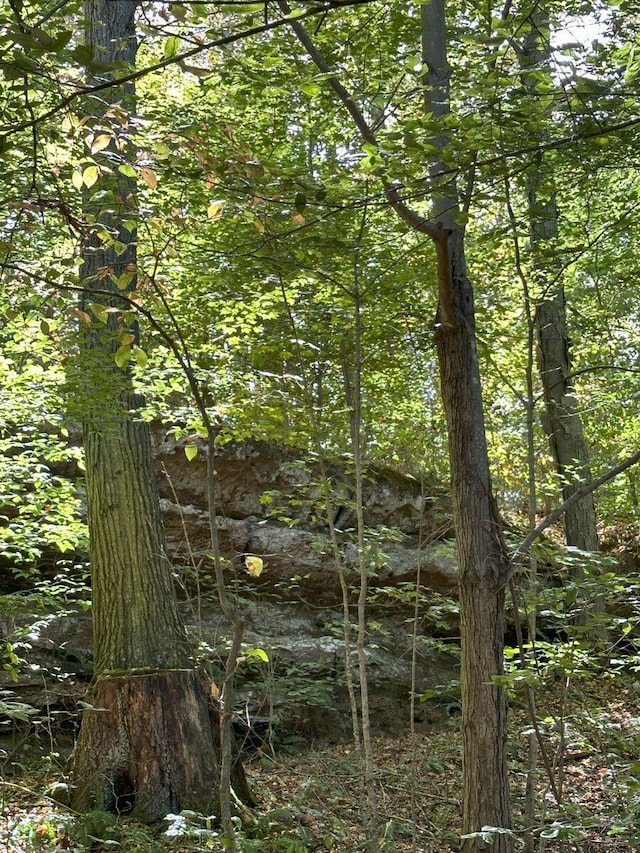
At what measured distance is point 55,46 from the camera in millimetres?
1884

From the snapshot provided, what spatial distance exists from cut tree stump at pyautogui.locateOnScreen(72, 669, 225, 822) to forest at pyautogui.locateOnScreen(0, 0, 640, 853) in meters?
0.02

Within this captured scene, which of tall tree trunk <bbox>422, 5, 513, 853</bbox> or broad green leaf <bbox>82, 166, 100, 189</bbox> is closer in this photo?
broad green leaf <bbox>82, 166, 100, 189</bbox>

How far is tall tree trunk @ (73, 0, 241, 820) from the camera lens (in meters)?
5.69

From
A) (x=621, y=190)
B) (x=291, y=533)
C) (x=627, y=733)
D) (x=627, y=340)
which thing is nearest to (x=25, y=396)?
(x=291, y=533)

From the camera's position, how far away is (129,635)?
6172 millimetres

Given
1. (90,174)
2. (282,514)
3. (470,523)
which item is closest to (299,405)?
(470,523)

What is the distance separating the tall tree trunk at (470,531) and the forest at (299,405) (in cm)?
2

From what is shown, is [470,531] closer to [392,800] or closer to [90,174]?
[90,174]

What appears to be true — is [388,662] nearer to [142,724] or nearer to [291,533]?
[291,533]

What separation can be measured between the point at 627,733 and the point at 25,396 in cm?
571

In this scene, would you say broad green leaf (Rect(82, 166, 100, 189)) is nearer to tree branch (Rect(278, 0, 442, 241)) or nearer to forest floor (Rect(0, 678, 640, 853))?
tree branch (Rect(278, 0, 442, 241))

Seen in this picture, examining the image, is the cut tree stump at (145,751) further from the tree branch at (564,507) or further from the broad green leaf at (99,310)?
the broad green leaf at (99,310)

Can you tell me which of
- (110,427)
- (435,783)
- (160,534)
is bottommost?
(435,783)

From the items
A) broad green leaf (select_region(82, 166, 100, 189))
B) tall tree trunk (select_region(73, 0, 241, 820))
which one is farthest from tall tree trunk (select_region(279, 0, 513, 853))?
tall tree trunk (select_region(73, 0, 241, 820))
